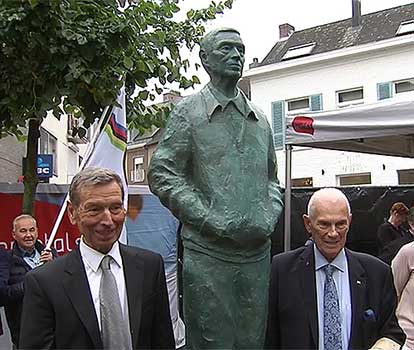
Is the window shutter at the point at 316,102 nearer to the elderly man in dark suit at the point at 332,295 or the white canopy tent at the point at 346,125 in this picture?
the white canopy tent at the point at 346,125

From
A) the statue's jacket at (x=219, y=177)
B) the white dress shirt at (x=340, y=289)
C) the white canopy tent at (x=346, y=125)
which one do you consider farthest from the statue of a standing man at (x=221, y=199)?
the white canopy tent at (x=346, y=125)

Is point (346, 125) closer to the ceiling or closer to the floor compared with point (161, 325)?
closer to the ceiling

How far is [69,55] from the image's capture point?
520 cm

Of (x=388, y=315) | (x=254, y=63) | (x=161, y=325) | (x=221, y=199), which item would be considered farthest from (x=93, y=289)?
(x=254, y=63)

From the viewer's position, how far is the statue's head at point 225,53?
9.90 feet

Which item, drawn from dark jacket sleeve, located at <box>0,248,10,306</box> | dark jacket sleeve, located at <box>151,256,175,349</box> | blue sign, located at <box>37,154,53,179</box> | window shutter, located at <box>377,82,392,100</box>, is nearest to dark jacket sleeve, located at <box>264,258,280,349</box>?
dark jacket sleeve, located at <box>151,256,175,349</box>

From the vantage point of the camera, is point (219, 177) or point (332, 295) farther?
point (219, 177)

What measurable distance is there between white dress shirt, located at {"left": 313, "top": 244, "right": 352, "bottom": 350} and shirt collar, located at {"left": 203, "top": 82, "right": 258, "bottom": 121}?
705mm

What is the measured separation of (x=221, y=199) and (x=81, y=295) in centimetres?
84

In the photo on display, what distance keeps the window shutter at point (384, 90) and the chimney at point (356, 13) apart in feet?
16.9

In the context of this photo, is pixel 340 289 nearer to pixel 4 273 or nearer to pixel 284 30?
pixel 4 273

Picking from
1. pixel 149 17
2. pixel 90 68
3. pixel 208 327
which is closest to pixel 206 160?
pixel 208 327

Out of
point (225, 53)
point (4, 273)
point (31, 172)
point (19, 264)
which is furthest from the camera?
point (31, 172)

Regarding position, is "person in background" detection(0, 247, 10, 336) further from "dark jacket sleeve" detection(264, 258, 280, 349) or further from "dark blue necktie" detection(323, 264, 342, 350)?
"dark blue necktie" detection(323, 264, 342, 350)
